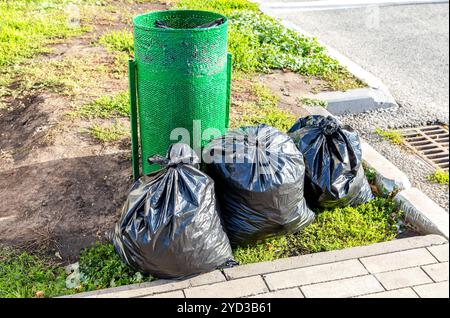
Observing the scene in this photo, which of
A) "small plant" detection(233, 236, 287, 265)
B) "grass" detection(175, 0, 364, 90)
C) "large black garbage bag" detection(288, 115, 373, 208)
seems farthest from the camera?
"grass" detection(175, 0, 364, 90)

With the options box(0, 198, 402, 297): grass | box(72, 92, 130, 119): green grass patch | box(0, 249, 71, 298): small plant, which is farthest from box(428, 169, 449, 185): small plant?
box(0, 249, 71, 298): small plant

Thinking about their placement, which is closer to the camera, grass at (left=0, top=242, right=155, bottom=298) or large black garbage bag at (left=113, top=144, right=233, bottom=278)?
large black garbage bag at (left=113, top=144, right=233, bottom=278)

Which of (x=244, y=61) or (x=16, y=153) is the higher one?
(x=244, y=61)

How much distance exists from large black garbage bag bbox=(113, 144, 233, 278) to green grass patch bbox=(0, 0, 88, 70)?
141 inches

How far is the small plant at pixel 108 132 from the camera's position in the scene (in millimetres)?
4262

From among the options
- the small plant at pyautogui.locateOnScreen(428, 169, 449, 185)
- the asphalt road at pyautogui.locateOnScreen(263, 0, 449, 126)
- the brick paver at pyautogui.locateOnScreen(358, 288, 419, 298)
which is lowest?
the brick paver at pyautogui.locateOnScreen(358, 288, 419, 298)

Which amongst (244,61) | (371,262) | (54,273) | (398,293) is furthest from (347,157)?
(244,61)

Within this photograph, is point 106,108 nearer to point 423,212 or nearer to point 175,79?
point 175,79

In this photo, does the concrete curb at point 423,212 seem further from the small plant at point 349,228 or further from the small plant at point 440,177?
the small plant at point 440,177

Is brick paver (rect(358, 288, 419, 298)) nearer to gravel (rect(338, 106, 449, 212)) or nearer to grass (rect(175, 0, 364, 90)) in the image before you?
gravel (rect(338, 106, 449, 212))

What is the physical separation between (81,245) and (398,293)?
1837mm

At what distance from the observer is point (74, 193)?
3.65 metres

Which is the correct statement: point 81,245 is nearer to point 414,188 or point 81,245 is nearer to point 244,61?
point 414,188

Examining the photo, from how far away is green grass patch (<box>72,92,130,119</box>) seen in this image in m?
4.61
